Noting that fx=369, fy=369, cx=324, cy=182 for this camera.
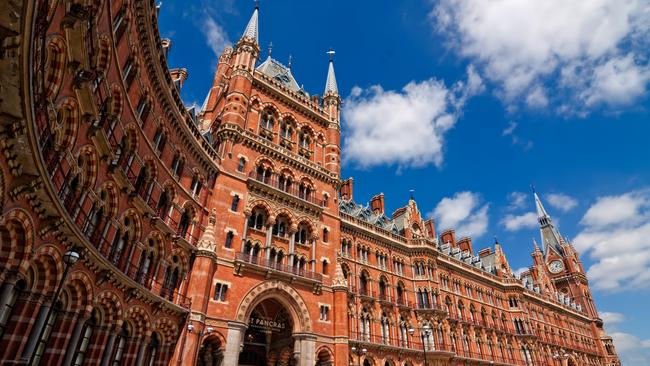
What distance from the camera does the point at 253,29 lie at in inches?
1474

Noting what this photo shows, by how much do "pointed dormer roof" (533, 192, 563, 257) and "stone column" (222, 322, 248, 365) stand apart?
284ft

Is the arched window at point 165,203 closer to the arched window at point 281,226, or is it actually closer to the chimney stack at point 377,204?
the arched window at point 281,226

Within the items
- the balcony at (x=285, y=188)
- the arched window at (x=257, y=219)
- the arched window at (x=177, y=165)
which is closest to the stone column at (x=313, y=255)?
the balcony at (x=285, y=188)

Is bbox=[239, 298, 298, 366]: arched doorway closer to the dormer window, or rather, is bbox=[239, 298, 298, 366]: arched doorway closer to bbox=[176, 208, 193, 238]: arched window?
bbox=[176, 208, 193, 238]: arched window

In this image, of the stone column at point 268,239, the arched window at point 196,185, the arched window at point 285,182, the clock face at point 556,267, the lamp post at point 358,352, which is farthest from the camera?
the clock face at point 556,267

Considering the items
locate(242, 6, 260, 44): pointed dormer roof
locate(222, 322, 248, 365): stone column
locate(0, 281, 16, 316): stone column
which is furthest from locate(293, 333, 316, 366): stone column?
locate(242, 6, 260, 44): pointed dormer roof

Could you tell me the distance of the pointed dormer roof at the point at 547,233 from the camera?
88250 millimetres

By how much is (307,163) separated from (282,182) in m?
3.49

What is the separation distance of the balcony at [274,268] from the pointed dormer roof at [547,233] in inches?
3147

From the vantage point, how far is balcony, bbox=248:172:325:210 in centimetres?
3018

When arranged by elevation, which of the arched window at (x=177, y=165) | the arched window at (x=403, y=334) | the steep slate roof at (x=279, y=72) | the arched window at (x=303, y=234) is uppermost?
the steep slate roof at (x=279, y=72)

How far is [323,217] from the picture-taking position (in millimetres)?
33844

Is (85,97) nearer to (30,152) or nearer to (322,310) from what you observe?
(30,152)

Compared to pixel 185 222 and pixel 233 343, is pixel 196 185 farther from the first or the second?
pixel 233 343
